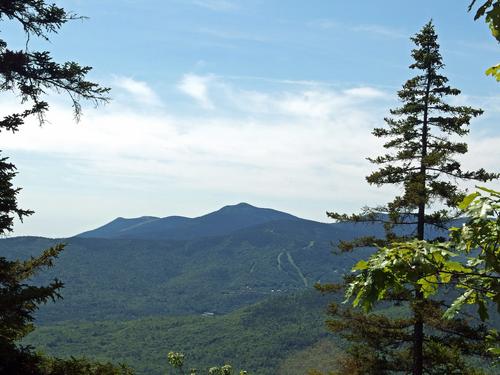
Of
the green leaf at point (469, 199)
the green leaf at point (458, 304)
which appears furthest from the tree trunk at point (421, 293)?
the green leaf at point (469, 199)

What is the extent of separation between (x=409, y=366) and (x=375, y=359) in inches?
55.4

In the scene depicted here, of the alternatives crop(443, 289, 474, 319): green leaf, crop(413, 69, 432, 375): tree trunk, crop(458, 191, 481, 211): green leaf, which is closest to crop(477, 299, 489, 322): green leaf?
crop(443, 289, 474, 319): green leaf

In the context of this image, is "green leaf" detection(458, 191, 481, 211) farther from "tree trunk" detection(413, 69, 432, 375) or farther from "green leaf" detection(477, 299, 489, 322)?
"tree trunk" detection(413, 69, 432, 375)

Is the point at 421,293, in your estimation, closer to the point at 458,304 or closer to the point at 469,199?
the point at 458,304

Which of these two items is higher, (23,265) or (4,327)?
(23,265)

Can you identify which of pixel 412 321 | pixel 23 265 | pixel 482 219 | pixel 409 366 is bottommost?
pixel 409 366

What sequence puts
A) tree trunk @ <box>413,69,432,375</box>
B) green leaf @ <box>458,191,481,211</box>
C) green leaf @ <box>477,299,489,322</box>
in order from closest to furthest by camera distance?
green leaf @ <box>458,191,481,211</box> → green leaf @ <box>477,299,489,322</box> → tree trunk @ <box>413,69,432,375</box>

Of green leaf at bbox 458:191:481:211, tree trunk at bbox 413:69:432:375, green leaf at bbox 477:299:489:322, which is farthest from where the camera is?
tree trunk at bbox 413:69:432:375

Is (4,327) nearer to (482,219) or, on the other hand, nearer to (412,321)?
(482,219)

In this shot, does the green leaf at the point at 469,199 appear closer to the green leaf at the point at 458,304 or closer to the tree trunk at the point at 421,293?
the green leaf at the point at 458,304

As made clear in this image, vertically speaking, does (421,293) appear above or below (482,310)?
below

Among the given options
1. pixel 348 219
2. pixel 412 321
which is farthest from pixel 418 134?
pixel 412 321

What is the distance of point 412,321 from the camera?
19172 mm

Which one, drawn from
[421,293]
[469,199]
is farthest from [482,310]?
[421,293]
